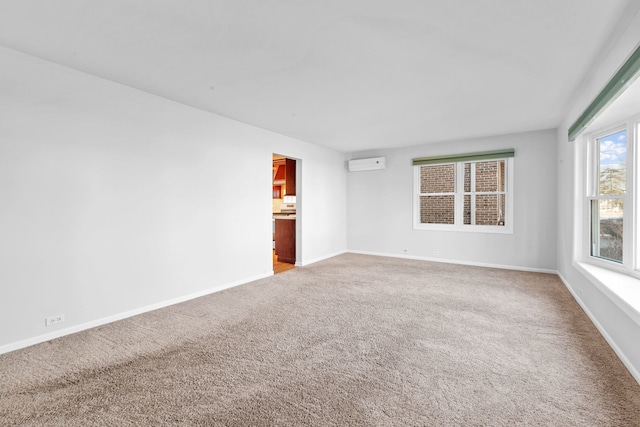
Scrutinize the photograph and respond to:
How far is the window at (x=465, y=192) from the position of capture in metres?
5.54

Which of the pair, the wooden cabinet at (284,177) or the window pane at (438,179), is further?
the wooden cabinet at (284,177)

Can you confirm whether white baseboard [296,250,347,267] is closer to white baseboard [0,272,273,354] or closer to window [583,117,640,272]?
white baseboard [0,272,273,354]

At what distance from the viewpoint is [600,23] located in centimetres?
208

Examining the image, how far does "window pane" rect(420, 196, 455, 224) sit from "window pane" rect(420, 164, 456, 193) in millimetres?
168

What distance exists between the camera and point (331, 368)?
7.14ft

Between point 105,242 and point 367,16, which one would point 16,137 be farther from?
point 367,16

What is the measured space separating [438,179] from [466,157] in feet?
2.29

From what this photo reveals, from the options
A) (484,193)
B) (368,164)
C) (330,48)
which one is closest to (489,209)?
(484,193)

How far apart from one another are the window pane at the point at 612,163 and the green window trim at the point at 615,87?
A: 35 centimetres

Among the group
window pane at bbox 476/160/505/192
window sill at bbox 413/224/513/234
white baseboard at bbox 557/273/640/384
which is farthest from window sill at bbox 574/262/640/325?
window pane at bbox 476/160/505/192

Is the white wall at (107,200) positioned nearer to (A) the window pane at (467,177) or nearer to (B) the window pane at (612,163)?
(A) the window pane at (467,177)

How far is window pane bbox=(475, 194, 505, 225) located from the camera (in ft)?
18.4

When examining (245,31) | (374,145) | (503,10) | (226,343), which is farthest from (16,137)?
(374,145)

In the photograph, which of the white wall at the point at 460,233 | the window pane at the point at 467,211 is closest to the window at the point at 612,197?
the white wall at the point at 460,233
